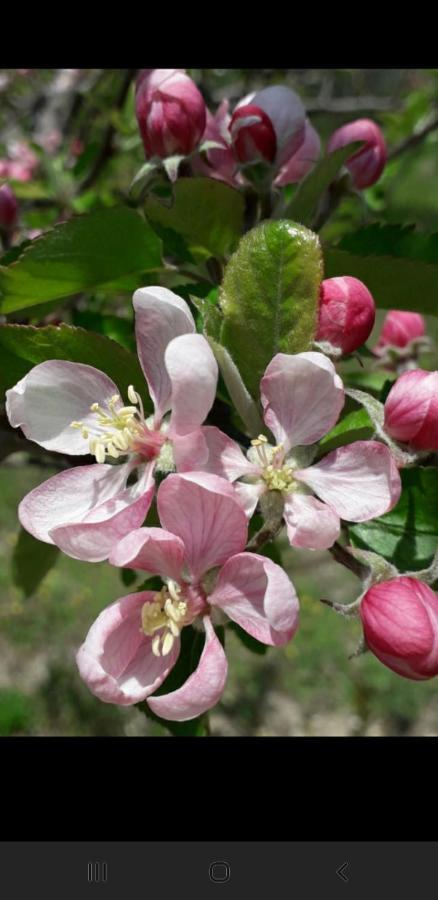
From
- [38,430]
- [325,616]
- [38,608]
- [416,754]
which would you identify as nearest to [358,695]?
[325,616]

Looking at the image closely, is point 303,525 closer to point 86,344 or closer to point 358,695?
point 86,344

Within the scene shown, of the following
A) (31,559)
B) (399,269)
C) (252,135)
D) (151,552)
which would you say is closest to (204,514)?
(151,552)

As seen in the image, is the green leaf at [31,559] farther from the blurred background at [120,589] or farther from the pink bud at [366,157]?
the pink bud at [366,157]

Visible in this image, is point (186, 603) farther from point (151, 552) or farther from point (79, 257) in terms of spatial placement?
point (79, 257)

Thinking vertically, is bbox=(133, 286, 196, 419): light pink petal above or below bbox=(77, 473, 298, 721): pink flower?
above

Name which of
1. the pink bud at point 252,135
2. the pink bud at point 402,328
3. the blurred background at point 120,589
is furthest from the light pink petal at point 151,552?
the blurred background at point 120,589
